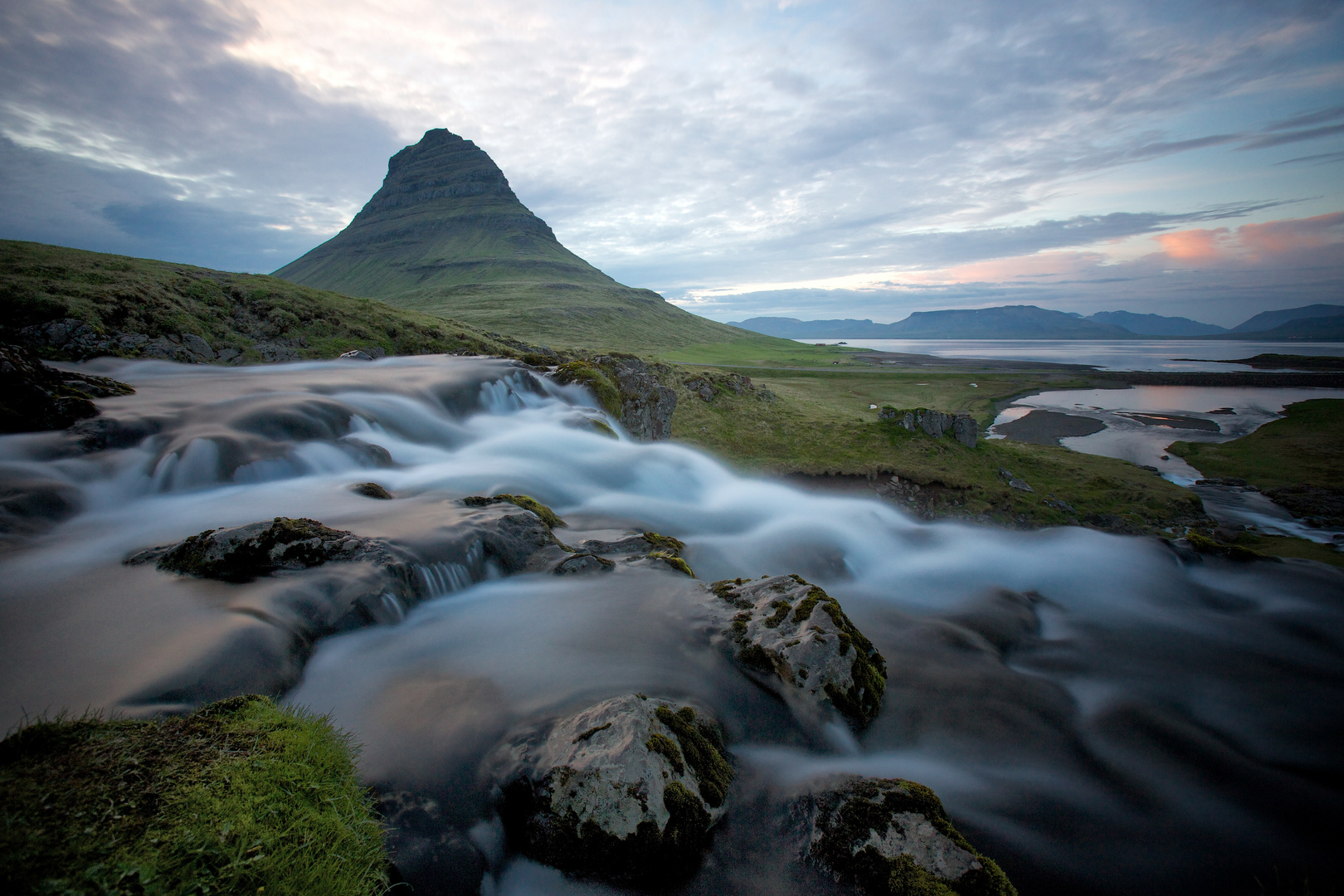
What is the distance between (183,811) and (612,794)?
333cm

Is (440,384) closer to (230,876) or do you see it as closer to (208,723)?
(208,723)

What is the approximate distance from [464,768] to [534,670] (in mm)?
1840

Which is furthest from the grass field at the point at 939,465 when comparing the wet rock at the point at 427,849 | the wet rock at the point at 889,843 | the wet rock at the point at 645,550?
the wet rock at the point at 427,849

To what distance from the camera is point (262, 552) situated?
8336 mm

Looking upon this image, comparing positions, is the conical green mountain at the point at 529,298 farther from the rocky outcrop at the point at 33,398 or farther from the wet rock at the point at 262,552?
the wet rock at the point at 262,552

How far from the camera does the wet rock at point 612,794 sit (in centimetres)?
500

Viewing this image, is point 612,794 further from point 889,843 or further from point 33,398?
point 33,398

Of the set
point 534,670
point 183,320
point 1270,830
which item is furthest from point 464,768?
point 183,320

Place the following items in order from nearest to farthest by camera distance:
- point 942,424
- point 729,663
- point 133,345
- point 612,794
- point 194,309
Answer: point 612,794 < point 729,663 < point 133,345 < point 194,309 < point 942,424

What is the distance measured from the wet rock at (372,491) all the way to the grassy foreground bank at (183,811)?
8.33 meters

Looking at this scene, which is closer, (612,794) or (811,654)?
(612,794)

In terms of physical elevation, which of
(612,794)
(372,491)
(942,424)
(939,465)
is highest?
(372,491)

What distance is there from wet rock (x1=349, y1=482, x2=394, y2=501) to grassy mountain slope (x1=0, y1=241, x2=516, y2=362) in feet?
72.8

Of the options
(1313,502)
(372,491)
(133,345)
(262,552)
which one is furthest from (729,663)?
(1313,502)
